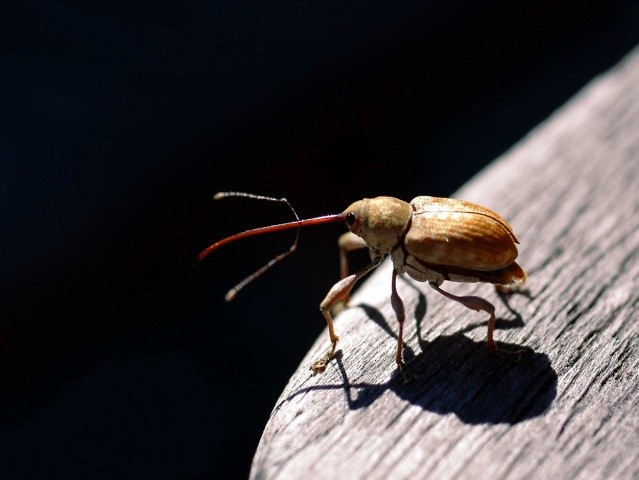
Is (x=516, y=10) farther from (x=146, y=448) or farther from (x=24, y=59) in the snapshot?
(x=146, y=448)

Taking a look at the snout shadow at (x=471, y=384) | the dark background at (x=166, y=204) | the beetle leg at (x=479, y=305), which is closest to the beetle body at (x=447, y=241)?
the beetle leg at (x=479, y=305)

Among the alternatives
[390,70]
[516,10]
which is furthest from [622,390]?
[516,10]

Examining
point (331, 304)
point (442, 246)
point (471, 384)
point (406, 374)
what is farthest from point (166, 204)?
point (471, 384)

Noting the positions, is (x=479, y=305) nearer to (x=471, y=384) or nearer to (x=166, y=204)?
(x=471, y=384)

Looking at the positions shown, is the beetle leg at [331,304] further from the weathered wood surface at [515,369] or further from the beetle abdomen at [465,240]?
the beetle abdomen at [465,240]

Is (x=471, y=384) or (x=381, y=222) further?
(x=381, y=222)

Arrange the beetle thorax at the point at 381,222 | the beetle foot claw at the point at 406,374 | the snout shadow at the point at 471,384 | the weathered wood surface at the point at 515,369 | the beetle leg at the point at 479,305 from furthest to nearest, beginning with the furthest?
1. the beetle thorax at the point at 381,222
2. the beetle leg at the point at 479,305
3. the beetle foot claw at the point at 406,374
4. the snout shadow at the point at 471,384
5. the weathered wood surface at the point at 515,369
